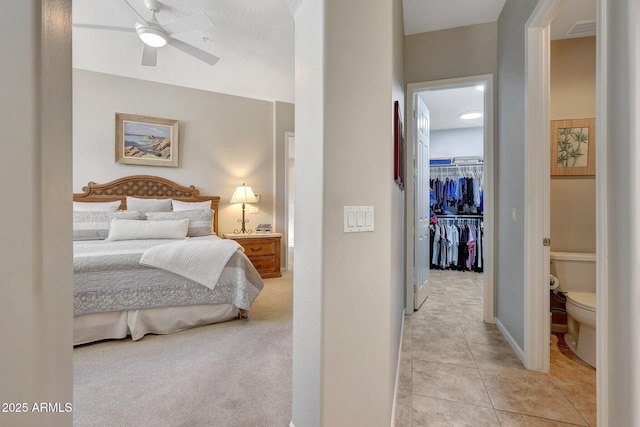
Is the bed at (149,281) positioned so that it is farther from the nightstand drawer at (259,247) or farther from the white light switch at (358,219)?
the white light switch at (358,219)

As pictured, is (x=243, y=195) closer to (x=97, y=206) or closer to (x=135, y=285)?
(x=97, y=206)

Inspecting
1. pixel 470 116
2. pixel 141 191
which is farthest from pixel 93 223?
pixel 470 116

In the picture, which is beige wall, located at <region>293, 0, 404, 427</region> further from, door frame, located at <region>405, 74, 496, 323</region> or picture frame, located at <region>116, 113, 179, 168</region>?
picture frame, located at <region>116, 113, 179, 168</region>

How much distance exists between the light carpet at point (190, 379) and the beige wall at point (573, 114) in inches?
108

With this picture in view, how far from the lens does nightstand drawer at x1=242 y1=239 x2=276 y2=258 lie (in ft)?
14.5

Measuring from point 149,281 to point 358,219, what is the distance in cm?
211

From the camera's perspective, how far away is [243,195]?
456cm

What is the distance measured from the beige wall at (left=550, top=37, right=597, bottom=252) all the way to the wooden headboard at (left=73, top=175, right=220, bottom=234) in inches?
169

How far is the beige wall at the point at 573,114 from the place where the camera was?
2.71m

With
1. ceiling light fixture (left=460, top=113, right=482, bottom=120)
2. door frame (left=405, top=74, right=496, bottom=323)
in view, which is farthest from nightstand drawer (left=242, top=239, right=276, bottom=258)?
ceiling light fixture (left=460, top=113, right=482, bottom=120)

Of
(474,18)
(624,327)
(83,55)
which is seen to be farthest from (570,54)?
(83,55)

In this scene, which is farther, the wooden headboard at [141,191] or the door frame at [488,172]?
the wooden headboard at [141,191]

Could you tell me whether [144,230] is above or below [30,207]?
below

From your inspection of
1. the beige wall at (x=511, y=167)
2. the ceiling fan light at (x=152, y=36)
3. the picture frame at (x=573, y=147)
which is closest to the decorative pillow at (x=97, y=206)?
the ceiling fan light at (x=152, y=36)
